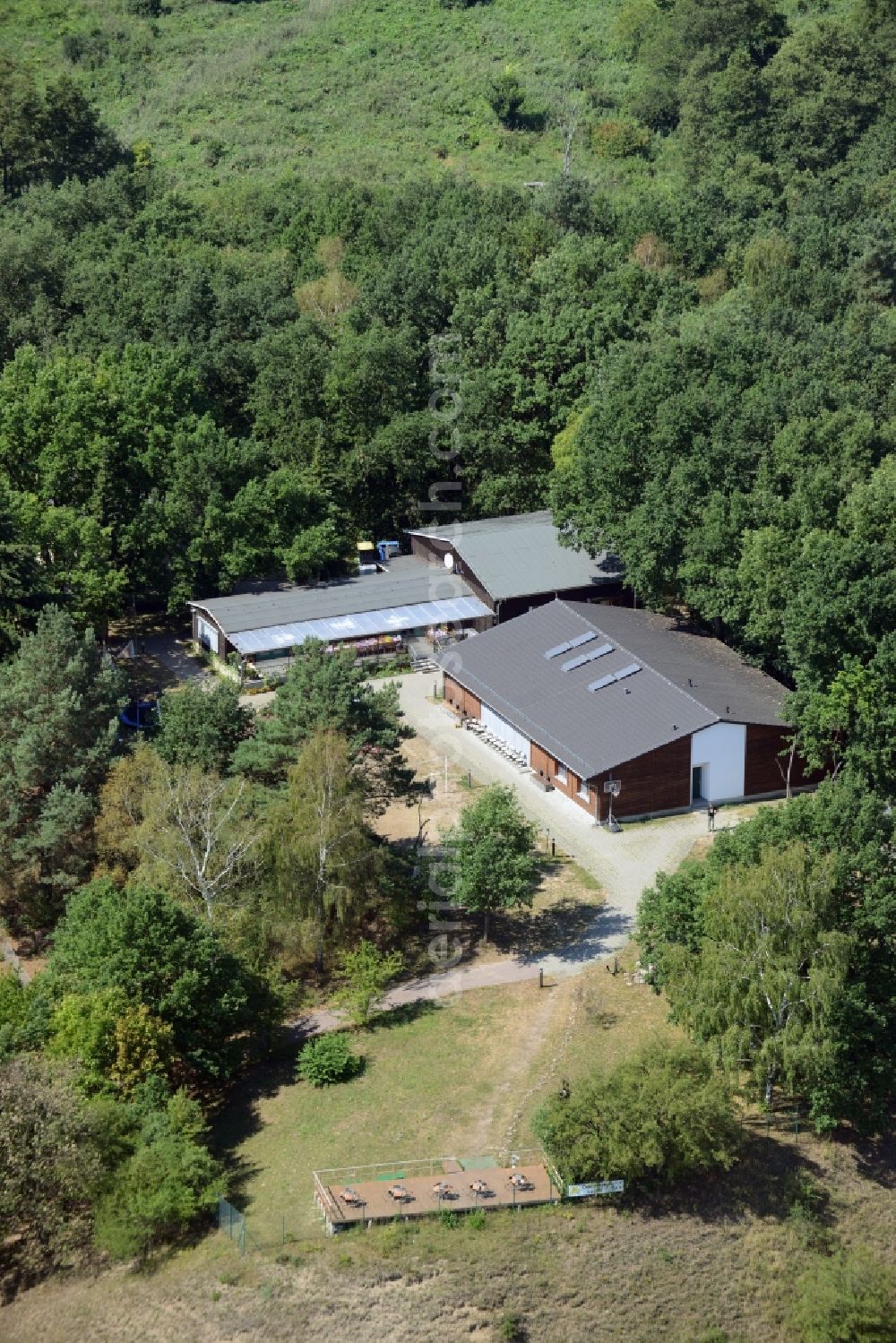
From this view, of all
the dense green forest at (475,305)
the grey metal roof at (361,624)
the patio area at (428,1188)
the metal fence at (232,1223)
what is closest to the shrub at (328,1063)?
the patio area at (428,1188)

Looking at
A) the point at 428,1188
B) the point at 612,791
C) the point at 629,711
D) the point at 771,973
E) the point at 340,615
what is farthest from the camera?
the point at 340,615

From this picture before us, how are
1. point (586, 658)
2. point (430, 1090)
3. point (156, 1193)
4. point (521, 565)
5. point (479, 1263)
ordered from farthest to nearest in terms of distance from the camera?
point (521, 565), point (586, 658), point (430, 1090), point (156, 1193), point (479, 1263)

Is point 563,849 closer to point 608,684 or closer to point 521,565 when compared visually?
point 608,684

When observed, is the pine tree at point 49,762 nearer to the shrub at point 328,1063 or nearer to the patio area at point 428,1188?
the shrub at point 328,1063

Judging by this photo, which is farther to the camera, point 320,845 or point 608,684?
point 608,684

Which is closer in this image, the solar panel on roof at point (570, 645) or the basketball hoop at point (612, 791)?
the basketball hoop at point (612, 791)

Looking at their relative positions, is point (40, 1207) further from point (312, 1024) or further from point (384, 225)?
point (384, 225)

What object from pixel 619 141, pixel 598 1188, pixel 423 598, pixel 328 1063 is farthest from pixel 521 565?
pixel 619 141
